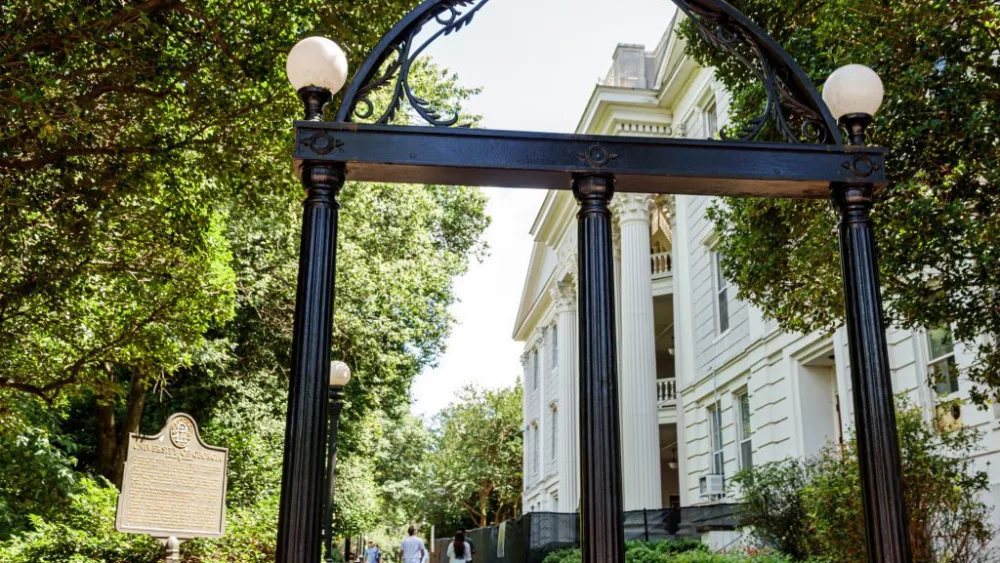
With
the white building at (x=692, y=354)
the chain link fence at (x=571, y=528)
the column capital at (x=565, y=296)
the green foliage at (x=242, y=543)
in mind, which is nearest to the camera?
the green foliage at (x=242, y=543)

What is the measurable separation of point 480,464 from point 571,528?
38.7 m

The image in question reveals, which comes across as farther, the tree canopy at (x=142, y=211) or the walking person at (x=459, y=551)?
the walking person at (x=459, y=551)

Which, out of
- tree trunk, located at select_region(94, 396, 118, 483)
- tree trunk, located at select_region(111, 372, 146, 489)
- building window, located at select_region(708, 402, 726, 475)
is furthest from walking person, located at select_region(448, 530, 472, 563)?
tree trunk, located at select_region(94, 396, 118, 483)

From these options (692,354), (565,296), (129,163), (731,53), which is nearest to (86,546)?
(129,163)

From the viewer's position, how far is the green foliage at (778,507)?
1355cm

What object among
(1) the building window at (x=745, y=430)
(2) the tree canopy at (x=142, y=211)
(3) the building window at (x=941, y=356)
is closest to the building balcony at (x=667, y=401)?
(1) the building window at (x=745, y=430)

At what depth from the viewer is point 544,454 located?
45.3 m

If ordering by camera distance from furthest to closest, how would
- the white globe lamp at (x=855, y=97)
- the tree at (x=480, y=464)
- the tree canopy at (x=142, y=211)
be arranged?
1. the tree at (x=480, y=464)
2. the tree canopy at (x=142, y=211)
3. the white globe lamp at (x=855, y=97)

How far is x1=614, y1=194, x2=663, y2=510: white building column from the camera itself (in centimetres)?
2277

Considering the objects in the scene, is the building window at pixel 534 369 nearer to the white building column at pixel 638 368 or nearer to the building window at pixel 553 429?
the building window at pixel 553 429

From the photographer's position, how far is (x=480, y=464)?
61500 mm

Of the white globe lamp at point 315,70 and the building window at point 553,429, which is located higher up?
the building window at point 553,429

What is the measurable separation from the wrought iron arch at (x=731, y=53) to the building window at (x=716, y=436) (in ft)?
56.8

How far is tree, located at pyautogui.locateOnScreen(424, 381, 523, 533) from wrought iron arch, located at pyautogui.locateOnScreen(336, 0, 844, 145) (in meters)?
56.3
